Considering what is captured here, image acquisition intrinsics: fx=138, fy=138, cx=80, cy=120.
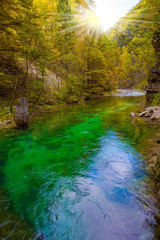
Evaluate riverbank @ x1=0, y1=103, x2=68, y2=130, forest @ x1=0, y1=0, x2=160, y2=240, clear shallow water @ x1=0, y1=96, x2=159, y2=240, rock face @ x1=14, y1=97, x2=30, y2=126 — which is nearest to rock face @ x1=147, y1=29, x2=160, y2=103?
forest @ x1=0, y1=0, x2=160, y2=240

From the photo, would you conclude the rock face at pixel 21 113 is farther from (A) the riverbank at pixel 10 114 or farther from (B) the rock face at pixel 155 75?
(B) the rock face at pixel 155 75

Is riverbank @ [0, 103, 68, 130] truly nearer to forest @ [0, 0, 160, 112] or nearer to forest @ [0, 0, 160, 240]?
forest @ [0, 0, 160, 240]

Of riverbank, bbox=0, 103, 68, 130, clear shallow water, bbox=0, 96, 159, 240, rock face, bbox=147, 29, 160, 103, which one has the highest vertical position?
rock face, bbox=147, 29, 160, 103

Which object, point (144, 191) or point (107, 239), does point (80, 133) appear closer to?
point (144, 191)

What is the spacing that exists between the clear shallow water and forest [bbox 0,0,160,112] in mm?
6129

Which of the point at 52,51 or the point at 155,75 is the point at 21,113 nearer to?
the point at 52,51

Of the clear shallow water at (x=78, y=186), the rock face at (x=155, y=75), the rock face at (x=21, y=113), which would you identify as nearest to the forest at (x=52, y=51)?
the rock face at (x=155, y=75)

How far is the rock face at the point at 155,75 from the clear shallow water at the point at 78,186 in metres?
8.73

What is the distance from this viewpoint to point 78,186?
12.8 ft

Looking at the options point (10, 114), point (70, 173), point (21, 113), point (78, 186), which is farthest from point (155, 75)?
point (78, 186)

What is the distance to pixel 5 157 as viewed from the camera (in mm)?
5578

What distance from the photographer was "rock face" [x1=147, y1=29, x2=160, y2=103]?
505 inches

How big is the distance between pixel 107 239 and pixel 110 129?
6.57 m

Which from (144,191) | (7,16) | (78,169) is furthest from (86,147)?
(7,16)
